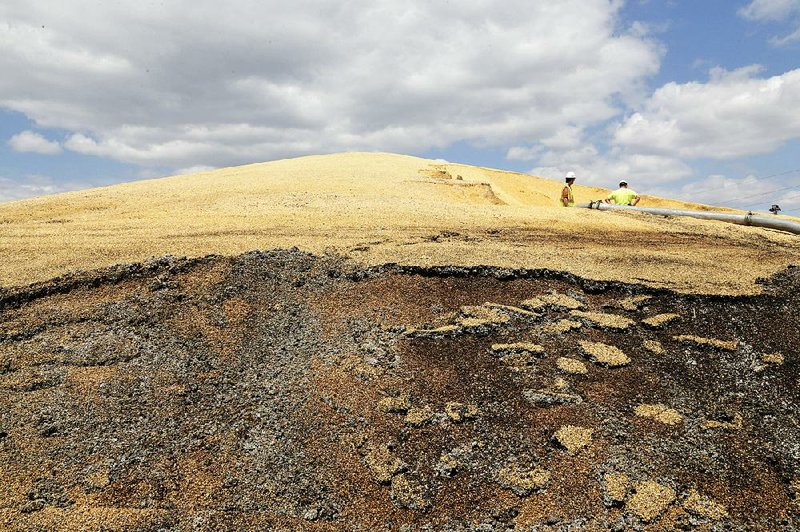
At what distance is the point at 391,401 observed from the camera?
5207 millimetres

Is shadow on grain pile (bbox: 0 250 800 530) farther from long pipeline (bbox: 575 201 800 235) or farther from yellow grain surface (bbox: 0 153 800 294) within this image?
long pipeline (bbox: 575 201 800 235)

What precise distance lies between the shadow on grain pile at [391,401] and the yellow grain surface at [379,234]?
598 mm

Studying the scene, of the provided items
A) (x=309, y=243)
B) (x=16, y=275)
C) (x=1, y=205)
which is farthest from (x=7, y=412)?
(x=1, y=205)

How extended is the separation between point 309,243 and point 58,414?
438 centimetres

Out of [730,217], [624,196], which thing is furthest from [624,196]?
[730,217]

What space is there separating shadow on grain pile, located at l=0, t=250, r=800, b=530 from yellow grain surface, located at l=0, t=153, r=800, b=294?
0.60m

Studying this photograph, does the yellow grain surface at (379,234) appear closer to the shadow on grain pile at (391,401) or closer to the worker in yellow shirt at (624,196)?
the shadow on grain pile at (391,401)

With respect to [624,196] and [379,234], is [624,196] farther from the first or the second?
[379,234]

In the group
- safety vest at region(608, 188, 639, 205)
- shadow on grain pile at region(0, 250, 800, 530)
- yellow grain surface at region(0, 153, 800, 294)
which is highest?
safety vest at region(608, 188, 639, 205)

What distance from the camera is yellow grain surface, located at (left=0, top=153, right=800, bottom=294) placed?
301 inches

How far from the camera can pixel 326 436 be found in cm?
485

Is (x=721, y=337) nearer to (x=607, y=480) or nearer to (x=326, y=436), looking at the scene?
(x=607, y=480)

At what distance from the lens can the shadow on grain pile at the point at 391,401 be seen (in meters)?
4.16

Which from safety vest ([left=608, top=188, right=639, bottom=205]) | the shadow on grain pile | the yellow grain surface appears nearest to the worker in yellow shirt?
safety vest ([left=608, top=188, right=639, bottom=205])
